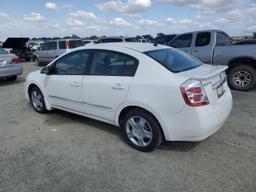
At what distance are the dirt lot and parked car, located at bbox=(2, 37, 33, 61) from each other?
16430 mm

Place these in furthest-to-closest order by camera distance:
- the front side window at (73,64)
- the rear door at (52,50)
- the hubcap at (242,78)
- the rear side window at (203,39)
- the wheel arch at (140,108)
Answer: the rear door at (52,50) < the rear side window at (203,39) < the hubcap at (242,78) < the front side window at (73,64) < the wheel arch at (140,108)

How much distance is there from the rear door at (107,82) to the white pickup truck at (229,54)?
4.69 meters

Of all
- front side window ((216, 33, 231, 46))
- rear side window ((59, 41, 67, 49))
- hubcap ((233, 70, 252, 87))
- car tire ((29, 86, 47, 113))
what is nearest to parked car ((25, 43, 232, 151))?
car tire ((29, 86, 47, 113))

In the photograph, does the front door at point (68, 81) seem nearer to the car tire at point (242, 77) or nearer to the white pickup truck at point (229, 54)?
the white pickup truck at point (229, 54)

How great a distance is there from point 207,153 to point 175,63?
1.43 meters

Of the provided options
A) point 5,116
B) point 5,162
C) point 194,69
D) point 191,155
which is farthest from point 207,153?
point 5,116

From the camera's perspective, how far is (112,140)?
404 cm

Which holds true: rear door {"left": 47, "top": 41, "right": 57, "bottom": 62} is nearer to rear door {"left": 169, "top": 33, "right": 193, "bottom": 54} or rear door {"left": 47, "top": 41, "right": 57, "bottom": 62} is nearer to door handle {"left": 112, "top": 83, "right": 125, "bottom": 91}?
rear door {"left": 169, "top": 33, "right": 193, "bottom": 54}

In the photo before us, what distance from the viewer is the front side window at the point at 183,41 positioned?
8.42 meters

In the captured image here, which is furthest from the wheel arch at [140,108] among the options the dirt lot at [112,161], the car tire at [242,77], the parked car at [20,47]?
the parked car at [20,47]

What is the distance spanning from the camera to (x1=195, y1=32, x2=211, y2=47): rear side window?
7905 mm

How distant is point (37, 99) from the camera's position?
552 centimetres

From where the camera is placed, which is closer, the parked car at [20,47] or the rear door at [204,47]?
the rear door at [204,47]

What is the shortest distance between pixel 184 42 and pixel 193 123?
6115mm
